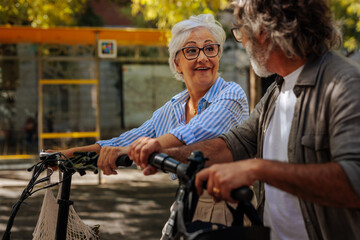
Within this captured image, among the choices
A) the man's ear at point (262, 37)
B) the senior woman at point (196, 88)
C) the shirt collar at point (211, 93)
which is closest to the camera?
the man's ear at point (262, 37)

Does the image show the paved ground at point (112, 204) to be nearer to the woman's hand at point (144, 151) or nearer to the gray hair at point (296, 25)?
the woman's hand at point (144, 151)

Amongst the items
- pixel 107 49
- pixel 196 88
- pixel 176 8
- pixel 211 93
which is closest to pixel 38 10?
pixel 107 49

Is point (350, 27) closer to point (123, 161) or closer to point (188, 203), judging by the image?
point (123, 161)

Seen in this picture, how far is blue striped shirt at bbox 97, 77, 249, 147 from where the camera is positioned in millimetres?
2344

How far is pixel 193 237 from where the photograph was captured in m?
1.33

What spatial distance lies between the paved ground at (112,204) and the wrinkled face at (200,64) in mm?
2967

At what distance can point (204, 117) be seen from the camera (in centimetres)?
242

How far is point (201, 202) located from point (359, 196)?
3.95 feet

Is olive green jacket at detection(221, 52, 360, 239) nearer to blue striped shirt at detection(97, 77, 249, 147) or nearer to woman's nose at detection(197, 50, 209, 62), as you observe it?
blue striped shirt at detection(97, 77, 249, 147)

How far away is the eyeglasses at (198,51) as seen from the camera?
112 inches

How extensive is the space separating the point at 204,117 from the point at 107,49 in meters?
8.41

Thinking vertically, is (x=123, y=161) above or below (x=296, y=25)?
below

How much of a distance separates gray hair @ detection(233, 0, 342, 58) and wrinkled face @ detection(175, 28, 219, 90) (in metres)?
1.06

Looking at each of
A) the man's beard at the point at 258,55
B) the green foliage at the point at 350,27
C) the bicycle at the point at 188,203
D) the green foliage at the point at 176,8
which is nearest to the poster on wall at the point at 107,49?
the green foliage at the point at 176,8
